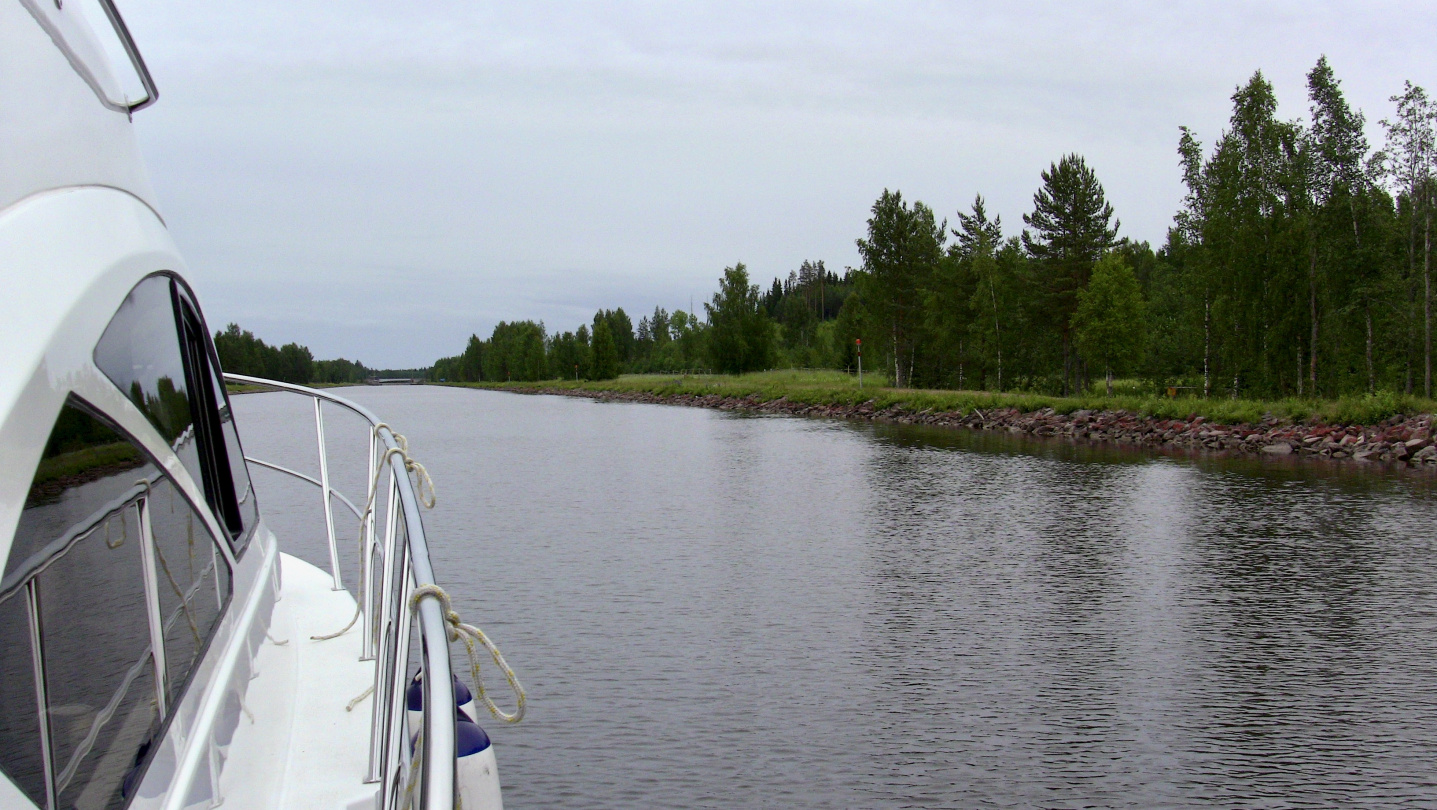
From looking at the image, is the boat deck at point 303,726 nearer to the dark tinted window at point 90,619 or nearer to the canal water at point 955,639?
the dark tinted window at point 90,619

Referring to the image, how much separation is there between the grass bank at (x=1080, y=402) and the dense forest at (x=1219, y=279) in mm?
2887

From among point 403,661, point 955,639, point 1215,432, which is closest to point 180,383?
point 403,661

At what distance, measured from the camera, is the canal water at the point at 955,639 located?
240 inches

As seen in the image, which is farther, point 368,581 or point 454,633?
point 368,581

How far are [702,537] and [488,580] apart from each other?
3466mm

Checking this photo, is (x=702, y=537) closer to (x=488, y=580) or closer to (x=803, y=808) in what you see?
(x=488, y=580)

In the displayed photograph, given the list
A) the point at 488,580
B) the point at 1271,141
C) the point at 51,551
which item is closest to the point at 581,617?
the point at 488,580

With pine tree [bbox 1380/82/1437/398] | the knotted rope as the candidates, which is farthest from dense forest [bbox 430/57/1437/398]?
the knotted rope

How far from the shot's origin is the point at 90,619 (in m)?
1.89

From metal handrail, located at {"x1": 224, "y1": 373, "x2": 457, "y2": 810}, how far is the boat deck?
0.40 feet

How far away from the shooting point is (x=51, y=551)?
5.69 ft

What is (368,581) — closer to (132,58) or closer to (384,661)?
(384,661)

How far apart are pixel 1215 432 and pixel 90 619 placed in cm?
2891

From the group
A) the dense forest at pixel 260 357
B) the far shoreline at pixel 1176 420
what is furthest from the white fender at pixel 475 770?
the dense forest at pixel 260 357
